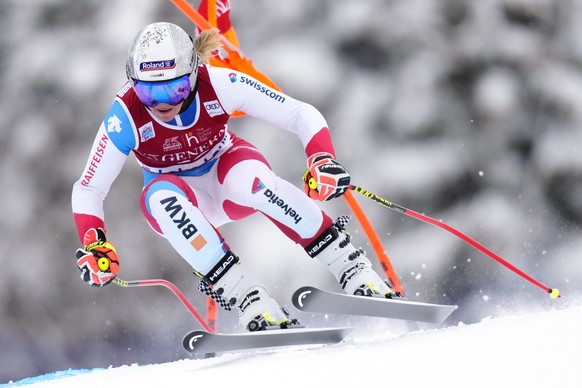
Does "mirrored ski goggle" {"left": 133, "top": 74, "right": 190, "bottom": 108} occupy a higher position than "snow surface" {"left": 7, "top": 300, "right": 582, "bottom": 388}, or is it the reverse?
"mirrored ski goggle" {"left": 133, "top": 74, "right": 190, "bottom": 108}

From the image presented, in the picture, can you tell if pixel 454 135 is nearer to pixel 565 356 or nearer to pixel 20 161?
pixel 20 161

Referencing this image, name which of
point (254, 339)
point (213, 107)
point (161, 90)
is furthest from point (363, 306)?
point (161, 90)

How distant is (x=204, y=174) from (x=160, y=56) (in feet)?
1.84

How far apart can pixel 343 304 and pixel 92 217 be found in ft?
3.35

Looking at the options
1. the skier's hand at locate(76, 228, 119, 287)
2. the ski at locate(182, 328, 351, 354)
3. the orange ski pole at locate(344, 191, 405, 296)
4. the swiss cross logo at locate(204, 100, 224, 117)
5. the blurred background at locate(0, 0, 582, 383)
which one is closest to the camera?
the ski at locate(182, 328, 351, 354)

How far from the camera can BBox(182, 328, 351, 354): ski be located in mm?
2732

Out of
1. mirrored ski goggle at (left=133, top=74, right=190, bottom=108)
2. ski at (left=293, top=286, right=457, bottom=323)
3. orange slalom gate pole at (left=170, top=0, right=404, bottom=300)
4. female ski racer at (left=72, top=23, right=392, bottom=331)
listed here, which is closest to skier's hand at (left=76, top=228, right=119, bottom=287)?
female ski racer at (left=72, top=23, right=392, bottom=331)

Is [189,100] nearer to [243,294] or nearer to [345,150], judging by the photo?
[243,294]

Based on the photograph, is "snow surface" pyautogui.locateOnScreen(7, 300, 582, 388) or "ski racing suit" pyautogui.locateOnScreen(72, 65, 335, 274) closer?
"snow surface" pyautogui.locateOnScreen(7, 300, 582, 388)

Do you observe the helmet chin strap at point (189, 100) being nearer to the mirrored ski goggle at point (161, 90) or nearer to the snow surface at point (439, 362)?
the mirrored ski goggle at point (161, 90)

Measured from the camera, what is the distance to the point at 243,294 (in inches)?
119

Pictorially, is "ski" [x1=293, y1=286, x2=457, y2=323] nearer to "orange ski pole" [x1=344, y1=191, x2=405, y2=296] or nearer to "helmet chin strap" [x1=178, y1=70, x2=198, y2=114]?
"orange ski pole" [x1=344, y1=191, x2=405, y2=296]

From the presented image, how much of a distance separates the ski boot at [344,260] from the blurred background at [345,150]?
7.69 feet

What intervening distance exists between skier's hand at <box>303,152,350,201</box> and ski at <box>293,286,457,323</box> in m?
0.37
